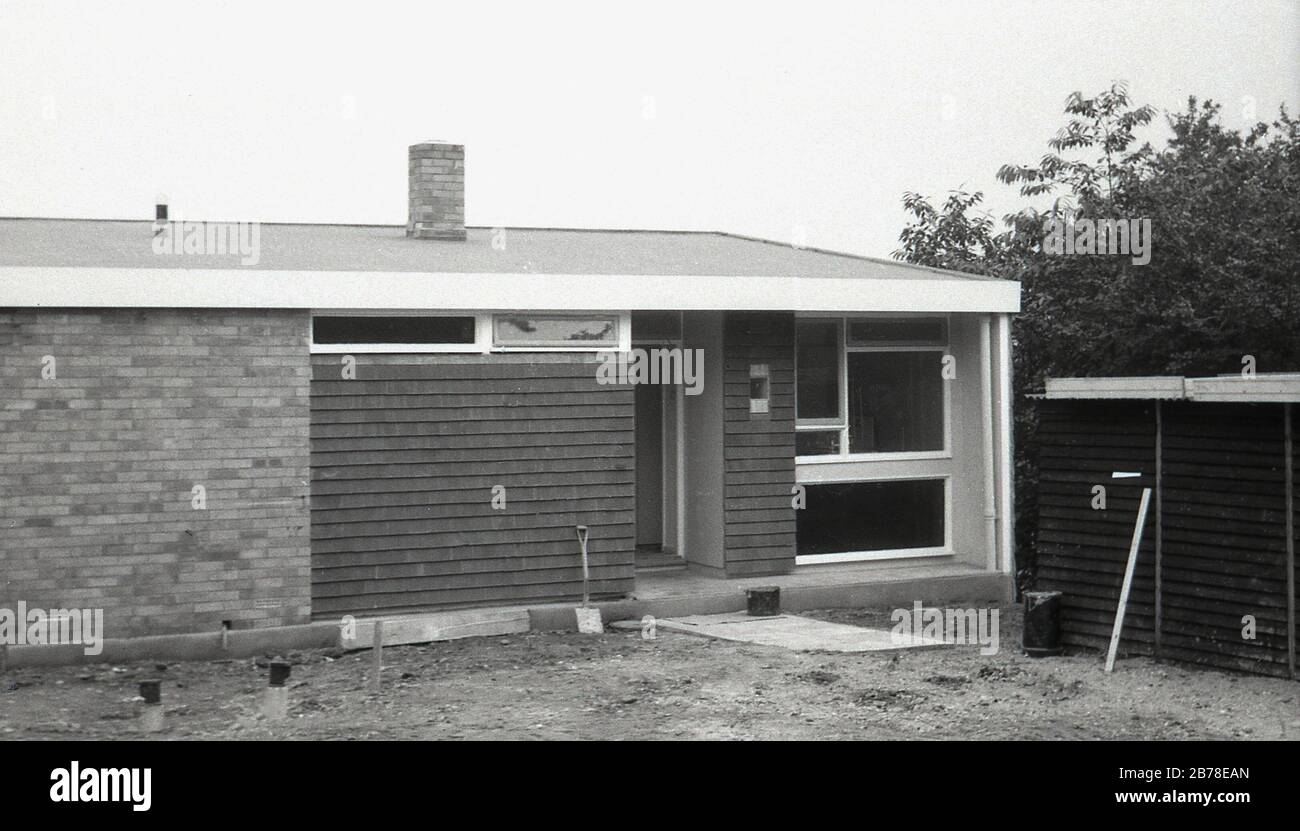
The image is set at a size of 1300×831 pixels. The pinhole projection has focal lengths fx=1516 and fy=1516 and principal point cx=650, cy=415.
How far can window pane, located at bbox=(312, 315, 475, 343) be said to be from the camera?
13.2m

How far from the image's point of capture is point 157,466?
12.3 metres

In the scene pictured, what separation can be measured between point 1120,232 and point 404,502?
27.9ft

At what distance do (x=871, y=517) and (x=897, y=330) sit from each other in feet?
6.75

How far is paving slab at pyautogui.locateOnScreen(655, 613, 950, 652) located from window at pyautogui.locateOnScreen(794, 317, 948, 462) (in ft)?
8.32

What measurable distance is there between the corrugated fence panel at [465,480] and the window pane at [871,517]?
8.68ft

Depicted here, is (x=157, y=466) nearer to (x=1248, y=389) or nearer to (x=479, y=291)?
(x=479, y=291)

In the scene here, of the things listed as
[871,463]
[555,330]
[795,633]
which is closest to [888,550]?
[871,463]

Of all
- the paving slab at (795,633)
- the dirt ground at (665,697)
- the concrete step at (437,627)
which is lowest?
the dirt ground at (665,697)

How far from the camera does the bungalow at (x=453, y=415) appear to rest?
1216 centimetres

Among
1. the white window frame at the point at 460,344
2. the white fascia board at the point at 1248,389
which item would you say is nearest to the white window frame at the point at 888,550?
the white window frame at the point at 460,344

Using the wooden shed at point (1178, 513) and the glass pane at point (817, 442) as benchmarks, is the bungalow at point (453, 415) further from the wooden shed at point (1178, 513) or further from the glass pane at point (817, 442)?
the wooden shed at point (1178, 513)

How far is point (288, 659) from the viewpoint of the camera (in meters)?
12.3
